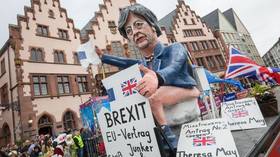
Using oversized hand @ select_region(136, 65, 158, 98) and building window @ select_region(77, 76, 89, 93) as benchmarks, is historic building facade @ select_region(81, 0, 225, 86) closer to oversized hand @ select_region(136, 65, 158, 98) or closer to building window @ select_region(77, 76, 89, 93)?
building window @ select_region(77, 76, 89, 93)

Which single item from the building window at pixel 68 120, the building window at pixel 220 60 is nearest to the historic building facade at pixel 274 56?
the building window at pixel 220 60

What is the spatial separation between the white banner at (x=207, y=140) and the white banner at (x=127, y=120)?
339 millimetres

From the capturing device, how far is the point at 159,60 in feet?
9.94

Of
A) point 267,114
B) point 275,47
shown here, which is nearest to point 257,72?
point 267,114

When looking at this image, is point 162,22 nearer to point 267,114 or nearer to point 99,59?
point 267,114

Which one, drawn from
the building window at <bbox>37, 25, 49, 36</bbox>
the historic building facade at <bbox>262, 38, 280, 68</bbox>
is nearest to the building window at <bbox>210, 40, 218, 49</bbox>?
the building window at <bbox>37, 25, 49, 36</bbox>

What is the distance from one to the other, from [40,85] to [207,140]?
1874cm

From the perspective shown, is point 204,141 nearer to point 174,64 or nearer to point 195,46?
point 174,64

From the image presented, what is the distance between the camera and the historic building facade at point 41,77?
705 inches

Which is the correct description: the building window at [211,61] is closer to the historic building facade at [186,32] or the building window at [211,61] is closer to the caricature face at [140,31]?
the historic building facade at [186,32]

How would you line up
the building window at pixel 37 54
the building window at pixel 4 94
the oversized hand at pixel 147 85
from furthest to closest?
the building window at pixel 4 94
the building window at pixel 37 54
the oversized hand at pixel 147 85

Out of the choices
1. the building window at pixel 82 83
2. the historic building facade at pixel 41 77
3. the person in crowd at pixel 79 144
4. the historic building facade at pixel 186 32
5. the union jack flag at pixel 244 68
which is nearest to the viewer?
the union jack flag at pixel 244 68

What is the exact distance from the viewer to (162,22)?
36406mm

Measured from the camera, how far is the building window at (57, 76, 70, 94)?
802 inches
